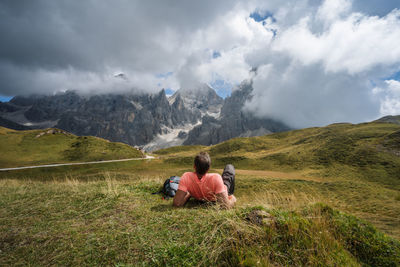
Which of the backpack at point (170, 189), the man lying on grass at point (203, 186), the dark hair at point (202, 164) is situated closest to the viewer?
the man lying on grass at point (203, 186)

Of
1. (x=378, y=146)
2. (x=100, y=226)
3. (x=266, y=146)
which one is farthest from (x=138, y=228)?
(x=266, y=146)

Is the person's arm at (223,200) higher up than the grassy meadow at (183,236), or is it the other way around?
the person's arm at (223,200)

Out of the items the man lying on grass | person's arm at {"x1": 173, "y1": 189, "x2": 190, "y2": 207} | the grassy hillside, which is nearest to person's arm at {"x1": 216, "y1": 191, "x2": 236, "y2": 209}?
the man lying on grass

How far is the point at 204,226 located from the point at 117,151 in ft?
269

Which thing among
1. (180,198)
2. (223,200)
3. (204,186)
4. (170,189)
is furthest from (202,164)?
(170,189)

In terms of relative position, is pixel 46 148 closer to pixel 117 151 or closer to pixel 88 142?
pixel 88 142

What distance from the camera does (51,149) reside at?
69.1 m

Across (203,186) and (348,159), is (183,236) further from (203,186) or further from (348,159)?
(348,159)

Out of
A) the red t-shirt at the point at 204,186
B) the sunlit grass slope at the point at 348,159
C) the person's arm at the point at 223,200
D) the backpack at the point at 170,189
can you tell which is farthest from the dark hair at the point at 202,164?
the sunlit grass slope at the point at 348,159

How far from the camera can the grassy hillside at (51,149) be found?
57.9 meters

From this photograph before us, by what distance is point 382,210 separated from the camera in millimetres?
11078

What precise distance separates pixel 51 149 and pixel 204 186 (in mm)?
88708

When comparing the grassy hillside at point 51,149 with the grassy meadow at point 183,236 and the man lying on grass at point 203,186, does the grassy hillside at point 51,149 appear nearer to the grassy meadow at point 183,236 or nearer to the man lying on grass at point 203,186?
the grassy meadow at point 183,236

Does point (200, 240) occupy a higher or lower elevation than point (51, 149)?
lower
